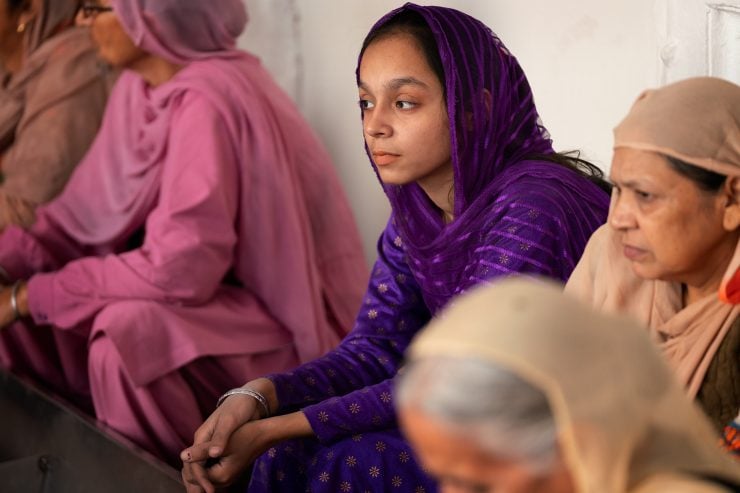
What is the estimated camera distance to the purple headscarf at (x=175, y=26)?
3.35m

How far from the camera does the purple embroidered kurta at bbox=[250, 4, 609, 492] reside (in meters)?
1.96

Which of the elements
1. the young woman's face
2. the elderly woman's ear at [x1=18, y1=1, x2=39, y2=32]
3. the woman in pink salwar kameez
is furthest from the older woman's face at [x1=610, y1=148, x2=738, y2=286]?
the elderly woman's ear at [x1=18, y1=1, x2=39, y2=32]

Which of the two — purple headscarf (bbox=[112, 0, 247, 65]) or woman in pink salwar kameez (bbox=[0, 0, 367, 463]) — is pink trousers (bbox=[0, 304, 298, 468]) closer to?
woman in pink salwar kameez (bbox=[0, 0, 367, 463])

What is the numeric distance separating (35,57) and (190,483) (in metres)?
2.43

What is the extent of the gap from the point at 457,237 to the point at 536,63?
104 centimetres

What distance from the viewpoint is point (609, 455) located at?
960 mm

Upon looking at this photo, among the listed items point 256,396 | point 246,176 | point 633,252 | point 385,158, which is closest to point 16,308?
point 246,176

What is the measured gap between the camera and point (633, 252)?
62.7 inches

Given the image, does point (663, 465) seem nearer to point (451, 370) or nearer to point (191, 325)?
point (451, 370)

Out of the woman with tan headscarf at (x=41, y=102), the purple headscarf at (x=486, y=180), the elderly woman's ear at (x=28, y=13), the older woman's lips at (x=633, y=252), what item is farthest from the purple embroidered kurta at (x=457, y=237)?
the elderly woman's ear at (x=28, y=13)

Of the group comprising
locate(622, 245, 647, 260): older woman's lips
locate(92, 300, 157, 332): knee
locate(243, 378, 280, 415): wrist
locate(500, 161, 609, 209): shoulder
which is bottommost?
locate(92, 300, 157, 332): knee

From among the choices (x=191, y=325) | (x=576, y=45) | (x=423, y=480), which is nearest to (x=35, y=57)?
(x=191, y=325)

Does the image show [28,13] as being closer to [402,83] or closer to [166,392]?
[166,392]

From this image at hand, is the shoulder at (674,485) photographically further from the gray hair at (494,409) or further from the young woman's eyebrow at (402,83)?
the young woman's eyebrow at (402,83)
